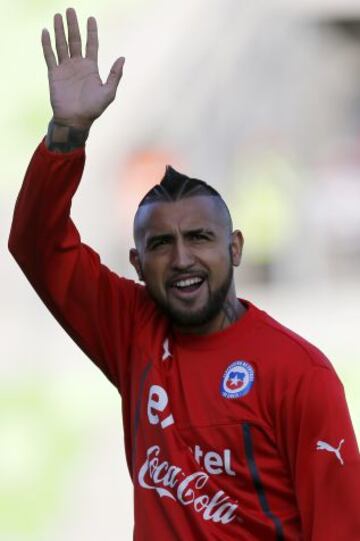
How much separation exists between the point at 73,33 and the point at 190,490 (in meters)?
1.18

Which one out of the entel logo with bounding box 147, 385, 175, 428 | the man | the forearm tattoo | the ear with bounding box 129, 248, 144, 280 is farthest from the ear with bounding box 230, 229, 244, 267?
the forearm tattoo

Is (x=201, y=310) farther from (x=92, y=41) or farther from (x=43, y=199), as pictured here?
(x=92, y=41)

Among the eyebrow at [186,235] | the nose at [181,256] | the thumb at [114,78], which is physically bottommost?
the nose at [181,256]

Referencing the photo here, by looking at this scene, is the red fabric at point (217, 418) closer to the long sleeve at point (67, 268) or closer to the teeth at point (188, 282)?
the long sleeve at point (67, 268)

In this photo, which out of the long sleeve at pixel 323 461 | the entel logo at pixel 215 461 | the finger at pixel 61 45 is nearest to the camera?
the long sleeve at pixel 323 461

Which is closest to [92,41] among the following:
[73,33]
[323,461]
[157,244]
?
[73,33]

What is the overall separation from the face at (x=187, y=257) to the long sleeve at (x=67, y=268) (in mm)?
141

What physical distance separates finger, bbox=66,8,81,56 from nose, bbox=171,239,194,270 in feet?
1.81

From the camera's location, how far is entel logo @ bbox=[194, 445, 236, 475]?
12.2 ft

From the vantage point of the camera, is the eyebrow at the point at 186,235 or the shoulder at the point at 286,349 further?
the eyebrow at the point at 186,235

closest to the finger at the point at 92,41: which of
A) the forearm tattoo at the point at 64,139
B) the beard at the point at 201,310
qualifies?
the forearm tattoo at the point at 64,139

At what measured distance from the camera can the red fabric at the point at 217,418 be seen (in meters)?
3.63

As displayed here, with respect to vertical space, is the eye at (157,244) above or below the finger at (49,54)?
below

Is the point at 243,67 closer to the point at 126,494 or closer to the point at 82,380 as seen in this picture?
the point at 82,380
